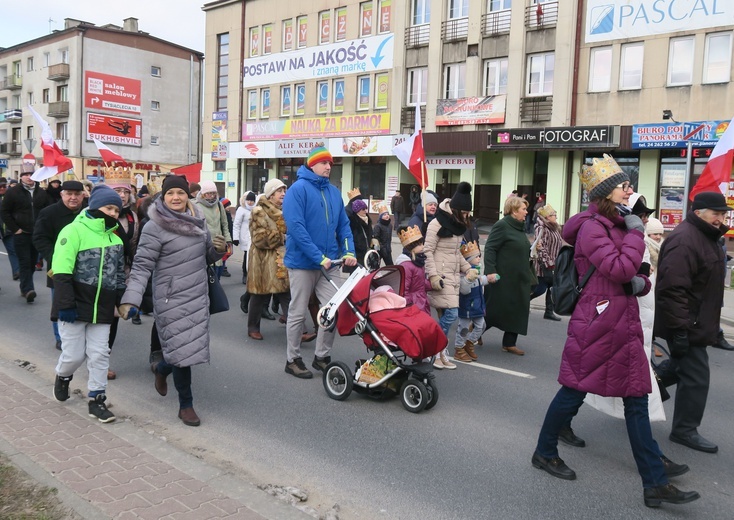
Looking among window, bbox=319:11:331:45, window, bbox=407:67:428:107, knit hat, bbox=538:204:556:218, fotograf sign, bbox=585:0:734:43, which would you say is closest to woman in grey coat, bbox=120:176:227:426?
knit hat, bbox=538:204:556:218

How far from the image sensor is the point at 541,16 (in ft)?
83.6

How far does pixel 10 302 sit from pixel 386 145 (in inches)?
843

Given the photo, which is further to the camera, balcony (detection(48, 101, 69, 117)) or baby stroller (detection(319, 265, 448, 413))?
balcony (detection(48, 101, 69, 117))

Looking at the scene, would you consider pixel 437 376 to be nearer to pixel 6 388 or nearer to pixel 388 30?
pixel 6 388

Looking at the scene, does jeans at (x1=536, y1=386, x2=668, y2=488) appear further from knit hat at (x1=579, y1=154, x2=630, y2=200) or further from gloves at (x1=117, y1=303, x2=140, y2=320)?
gloves at (x1=117, y1=303, x2=140, y2=320)

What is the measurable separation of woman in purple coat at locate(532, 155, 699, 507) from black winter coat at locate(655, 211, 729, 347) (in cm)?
78

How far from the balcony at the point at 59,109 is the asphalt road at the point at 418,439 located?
54264 mm

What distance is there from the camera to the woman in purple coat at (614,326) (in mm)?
3977

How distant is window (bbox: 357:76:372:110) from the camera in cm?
3133

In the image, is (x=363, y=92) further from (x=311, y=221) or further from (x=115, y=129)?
(x=115, y=129)

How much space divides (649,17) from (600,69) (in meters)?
2.23

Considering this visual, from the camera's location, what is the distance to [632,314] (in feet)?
13.3

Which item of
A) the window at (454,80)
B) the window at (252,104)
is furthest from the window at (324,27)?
the window at (454,80)

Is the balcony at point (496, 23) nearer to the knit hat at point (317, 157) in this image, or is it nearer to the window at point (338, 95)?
the window at point (338, 95)
